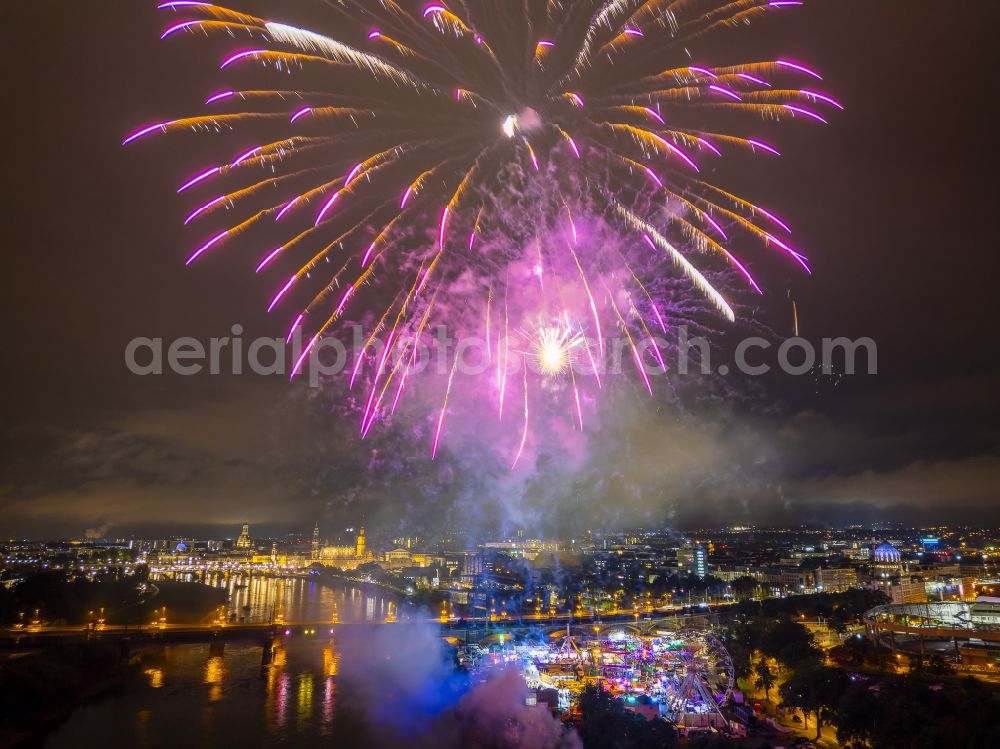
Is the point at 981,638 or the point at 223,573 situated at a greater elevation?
the point at 981,638

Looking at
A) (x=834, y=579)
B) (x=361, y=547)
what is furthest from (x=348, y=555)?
(x=834, y=579)

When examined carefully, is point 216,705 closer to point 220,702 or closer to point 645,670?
point 220,702

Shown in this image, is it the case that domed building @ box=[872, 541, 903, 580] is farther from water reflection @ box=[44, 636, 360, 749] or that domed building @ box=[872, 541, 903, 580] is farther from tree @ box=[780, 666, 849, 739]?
water reflection @ box=[44, 636, 360, 749]

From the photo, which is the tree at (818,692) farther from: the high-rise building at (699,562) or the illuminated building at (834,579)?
the high-rise building at (699,562)

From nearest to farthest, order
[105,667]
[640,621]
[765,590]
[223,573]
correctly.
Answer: [105,667] → [640,621] → [765,590] → [223,573]

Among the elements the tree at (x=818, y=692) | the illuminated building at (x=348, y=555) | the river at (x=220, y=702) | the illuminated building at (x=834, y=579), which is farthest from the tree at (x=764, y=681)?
the illuminated building at (x=348, y=555)

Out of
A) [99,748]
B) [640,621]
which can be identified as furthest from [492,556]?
[99,748]

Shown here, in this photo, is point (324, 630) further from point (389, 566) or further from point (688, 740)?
point (389, 566)

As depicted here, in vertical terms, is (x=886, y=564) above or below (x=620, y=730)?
below

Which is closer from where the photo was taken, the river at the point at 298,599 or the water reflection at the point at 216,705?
the water reflection at the point at 216,705
